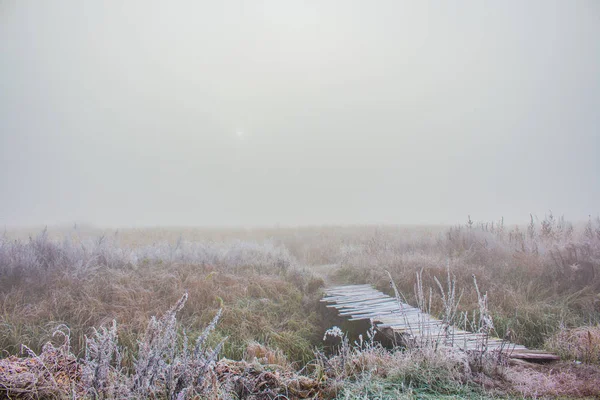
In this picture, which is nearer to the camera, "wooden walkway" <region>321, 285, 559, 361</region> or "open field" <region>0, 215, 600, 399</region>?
"open field" <region>0, 215, 600, 399</region>

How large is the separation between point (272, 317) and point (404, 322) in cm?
255

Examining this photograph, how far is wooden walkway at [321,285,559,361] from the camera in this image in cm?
399

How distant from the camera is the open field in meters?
3.08

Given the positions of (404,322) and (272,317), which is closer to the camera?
(404,322)

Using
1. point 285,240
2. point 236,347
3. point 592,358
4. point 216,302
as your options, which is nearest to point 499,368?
point 592,358

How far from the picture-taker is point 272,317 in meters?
6.88

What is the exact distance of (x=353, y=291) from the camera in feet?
26.7

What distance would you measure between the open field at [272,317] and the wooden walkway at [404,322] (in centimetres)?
23

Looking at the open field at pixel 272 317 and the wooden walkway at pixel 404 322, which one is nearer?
the open field at pixel 272 317

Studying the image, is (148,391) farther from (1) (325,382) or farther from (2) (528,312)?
(2) (528,312)

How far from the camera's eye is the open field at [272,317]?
308 centimetres

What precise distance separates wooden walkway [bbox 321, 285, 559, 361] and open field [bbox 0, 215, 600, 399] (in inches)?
9.1

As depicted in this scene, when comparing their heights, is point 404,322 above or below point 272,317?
above

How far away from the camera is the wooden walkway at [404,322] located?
3986 mm
